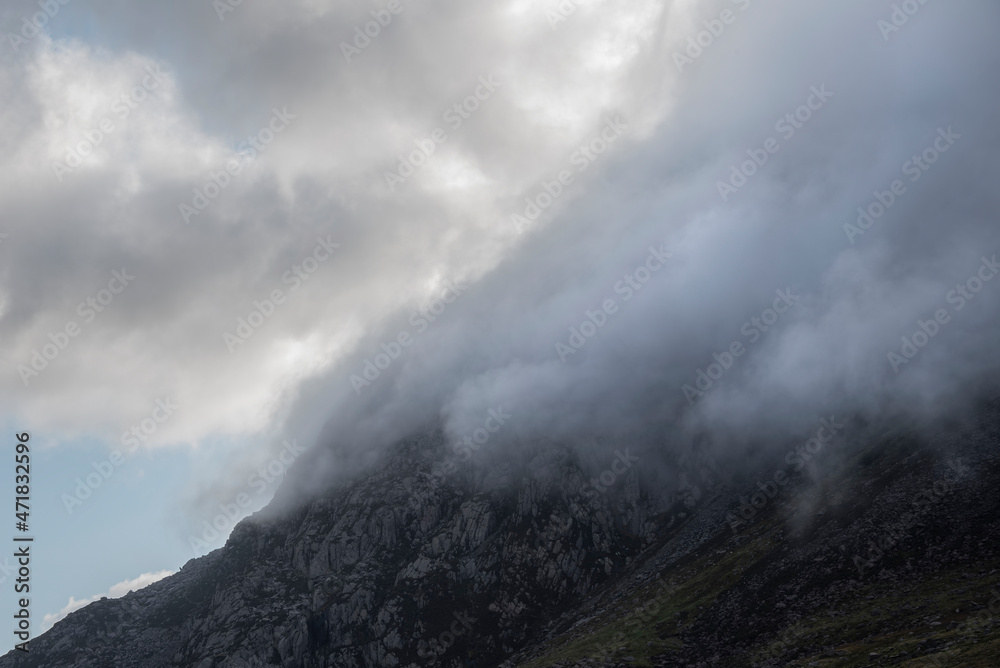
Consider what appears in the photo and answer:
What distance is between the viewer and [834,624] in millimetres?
128875

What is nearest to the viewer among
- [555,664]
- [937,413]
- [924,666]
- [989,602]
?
[924,666]

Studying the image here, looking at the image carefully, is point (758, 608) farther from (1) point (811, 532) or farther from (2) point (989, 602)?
(2) point (989, 602)

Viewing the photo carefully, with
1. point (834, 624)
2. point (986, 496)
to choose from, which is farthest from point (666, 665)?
point (986, 496)

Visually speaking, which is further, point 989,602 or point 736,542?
point 736,542

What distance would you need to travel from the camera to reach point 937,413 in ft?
643

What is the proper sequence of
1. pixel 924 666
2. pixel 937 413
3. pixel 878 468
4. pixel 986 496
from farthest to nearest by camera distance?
pixel 937 413
pixel 878 468
pixel 986 496
pixel 924 666

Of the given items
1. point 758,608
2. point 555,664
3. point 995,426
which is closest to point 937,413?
point 995,426

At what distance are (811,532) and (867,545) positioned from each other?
754 inches

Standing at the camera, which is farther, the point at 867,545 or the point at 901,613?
the point at 867,545

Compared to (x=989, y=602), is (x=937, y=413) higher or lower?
higher

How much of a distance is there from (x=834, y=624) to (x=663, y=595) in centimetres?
6034

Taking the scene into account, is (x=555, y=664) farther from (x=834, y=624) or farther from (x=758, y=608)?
(x=834, y=624)

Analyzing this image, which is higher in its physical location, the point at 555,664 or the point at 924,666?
the point at 555,664

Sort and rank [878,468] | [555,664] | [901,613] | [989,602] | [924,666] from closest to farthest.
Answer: [924,666]
[989,602]
[901,613]
[555,664]
[878,468]
